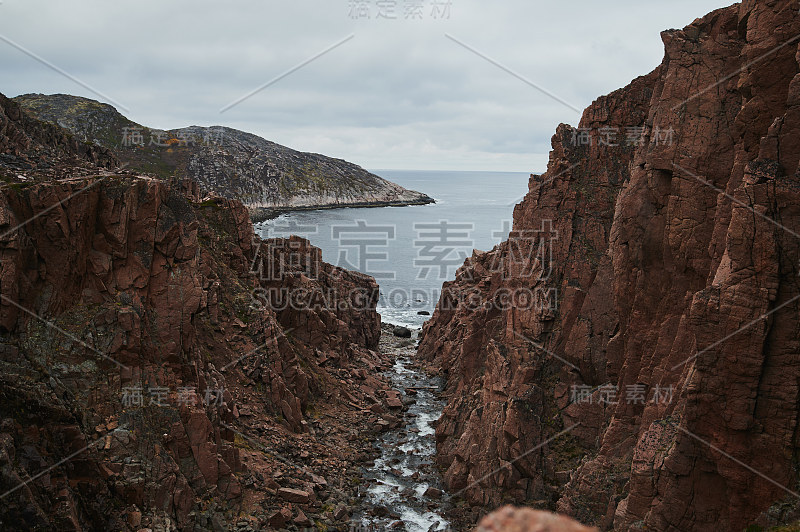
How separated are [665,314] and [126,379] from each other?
92.2ft

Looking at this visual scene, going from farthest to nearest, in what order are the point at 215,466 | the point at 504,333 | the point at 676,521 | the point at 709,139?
1. the point at 504,333
2. the point at 215,466
3. the point at 709,139
4. the point at 676,521

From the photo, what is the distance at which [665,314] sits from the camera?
32062 mm

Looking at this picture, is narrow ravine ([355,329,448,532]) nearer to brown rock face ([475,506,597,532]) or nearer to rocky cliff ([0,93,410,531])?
rocky cliff ([0,93,410,531])

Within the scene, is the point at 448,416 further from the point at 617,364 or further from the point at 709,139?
the point at 709,139

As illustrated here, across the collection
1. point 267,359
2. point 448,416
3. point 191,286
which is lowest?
point 448,416

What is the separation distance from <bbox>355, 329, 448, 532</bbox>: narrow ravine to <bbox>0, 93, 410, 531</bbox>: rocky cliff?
7.03 feet

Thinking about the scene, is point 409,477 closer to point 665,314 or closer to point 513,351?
point 513,351

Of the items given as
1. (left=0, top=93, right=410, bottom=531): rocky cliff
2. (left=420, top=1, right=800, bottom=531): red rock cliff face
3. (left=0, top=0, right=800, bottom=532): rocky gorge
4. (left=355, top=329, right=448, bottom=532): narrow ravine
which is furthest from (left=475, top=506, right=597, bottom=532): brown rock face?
(left=355, top=329, right=448, bottom=532): narrow ravine

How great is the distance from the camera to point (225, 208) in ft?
188

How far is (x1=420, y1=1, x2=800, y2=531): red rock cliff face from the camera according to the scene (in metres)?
22.6

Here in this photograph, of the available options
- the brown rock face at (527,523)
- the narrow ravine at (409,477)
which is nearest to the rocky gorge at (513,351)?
the brown rock face at (527,523)

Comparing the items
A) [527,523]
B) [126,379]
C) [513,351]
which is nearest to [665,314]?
[513,351]

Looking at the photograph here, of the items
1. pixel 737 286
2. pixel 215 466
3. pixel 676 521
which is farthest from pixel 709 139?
pixel 215 466

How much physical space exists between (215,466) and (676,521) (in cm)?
2412
